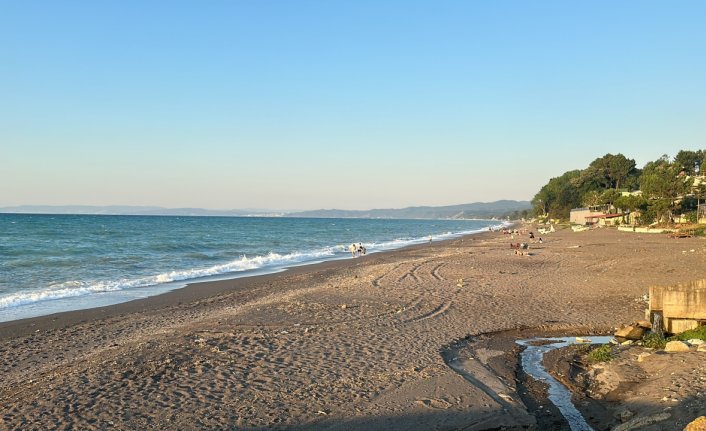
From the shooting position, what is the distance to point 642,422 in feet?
19.5

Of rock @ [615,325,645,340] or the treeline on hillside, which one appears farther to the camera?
the treeline on hillside

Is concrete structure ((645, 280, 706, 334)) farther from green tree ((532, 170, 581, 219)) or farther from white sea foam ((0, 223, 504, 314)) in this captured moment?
green tree ((532, 170, 581, 219))

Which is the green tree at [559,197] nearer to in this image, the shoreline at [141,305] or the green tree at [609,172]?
the green tree at [609,172]

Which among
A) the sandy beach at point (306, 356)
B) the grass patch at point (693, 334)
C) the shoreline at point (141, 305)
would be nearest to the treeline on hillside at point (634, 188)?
the sandy beach at point (306, 356)

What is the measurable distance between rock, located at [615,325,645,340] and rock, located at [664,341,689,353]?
1.55 metres

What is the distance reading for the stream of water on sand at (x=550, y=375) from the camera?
6766 millimetres

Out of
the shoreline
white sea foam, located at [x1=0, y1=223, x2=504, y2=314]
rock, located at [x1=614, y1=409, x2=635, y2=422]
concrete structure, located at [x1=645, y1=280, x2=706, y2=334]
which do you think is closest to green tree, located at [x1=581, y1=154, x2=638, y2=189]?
white sea foam, located at [x1=0, y1=223, x2=504, y2=314]

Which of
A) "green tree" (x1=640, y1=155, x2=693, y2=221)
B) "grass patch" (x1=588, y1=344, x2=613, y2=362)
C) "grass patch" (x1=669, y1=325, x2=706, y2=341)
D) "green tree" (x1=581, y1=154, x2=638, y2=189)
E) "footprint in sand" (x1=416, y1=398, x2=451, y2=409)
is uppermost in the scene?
"green tree" (x1=581, y1=154, x2=638, y2=189)

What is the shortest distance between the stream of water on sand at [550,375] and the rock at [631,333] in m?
0.41

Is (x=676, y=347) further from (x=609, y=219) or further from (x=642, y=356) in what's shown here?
(x=609, y=219)

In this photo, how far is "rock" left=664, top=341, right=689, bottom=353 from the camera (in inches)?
343

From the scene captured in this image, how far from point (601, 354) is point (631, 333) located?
1.78 m

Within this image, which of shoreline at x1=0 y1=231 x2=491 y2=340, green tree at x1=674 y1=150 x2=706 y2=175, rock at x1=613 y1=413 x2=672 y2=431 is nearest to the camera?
rock at x1=613 y1=413 x2=672 y2=431

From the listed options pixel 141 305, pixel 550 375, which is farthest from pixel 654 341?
pixel 141 305
